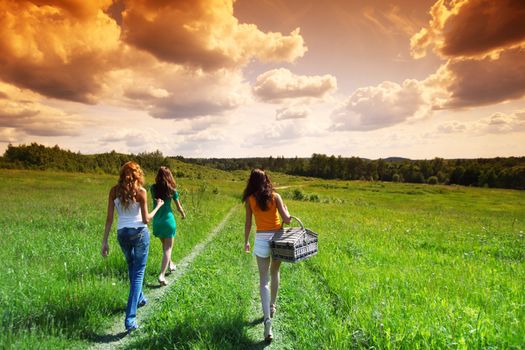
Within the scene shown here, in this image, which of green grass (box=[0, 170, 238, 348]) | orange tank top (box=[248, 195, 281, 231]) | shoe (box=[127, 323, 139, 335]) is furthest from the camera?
shoe (box=[127, 323, 139, 335])

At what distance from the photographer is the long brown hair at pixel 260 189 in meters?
6.21

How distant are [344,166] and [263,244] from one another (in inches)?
6482

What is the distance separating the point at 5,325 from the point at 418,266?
422 inches

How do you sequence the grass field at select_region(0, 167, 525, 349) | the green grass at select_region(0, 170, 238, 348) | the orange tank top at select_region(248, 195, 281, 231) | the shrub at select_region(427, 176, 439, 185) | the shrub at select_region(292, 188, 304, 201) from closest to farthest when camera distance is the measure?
the grass field at select_region(0, 167, 525, 349) < the green grass at select_region(0, 170, 238, 348) < the orange tank top at select_region(248, 195, 281, 231) < the shrub at select_region(292, 188, 304, 201) < the shrub at select_region(427, 176, 439, 185)

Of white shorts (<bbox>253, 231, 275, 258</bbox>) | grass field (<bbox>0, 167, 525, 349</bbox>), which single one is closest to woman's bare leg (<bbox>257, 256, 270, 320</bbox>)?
white shorts (<bbox>253, 231, 275, 258</bbox>)

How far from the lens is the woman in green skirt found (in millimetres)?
9266

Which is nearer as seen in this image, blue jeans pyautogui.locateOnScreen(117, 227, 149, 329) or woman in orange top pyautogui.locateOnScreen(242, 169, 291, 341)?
woman in orange top pyautogui.locateOnScreen(242, 169, 291, 341)

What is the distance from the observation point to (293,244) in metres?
5.67

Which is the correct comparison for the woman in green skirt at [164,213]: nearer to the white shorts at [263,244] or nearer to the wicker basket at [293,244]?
the white shorts at [263,244]

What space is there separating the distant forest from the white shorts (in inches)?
2715

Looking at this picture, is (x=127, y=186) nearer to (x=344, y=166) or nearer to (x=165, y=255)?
(x=165, y=255)

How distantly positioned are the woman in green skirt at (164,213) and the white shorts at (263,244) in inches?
146

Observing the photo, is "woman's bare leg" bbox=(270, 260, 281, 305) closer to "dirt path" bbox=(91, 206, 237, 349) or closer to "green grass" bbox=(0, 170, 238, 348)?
"dirt path" bbox=(91, 206, 237, 349)

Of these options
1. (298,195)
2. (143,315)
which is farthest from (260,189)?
(298,195)
